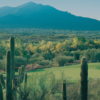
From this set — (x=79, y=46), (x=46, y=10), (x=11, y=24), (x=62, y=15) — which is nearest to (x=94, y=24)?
(x=62, y=15)

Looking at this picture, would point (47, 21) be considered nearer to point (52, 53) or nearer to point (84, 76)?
point (52, 53)

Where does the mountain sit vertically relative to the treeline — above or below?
above

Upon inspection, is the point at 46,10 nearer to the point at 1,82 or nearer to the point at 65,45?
the point at 65,45

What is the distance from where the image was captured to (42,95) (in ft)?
29.9

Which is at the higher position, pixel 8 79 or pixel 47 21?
pixel 47 21

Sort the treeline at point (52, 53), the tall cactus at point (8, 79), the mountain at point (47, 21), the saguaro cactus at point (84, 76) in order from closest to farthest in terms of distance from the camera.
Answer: the saguaro cactus at point (84, 76)
the tall cactus at point (8, 79)
the treeline at point (52, 53)
the mountain at point (47, 21)

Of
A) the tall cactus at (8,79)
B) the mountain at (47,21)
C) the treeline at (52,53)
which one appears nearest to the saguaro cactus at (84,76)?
the tall cactus at (8,79)

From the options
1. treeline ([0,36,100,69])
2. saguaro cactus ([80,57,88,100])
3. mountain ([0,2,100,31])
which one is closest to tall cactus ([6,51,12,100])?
saguaro cactus ([80,57,88,100])

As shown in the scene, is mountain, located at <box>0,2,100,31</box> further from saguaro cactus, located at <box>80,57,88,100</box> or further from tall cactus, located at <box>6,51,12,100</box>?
saguaro cactus, located at <box>80,57,88,100</box>

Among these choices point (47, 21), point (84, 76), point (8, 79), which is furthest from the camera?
point (47, 21)

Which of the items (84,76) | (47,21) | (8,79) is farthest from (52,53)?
(47,21)

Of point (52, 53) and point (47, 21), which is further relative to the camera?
point (47, 21)

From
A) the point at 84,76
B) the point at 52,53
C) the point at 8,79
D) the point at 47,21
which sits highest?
the point at 47,21

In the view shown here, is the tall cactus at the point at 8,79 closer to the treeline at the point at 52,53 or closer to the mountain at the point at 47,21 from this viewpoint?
the treeline at the point at 52,53
